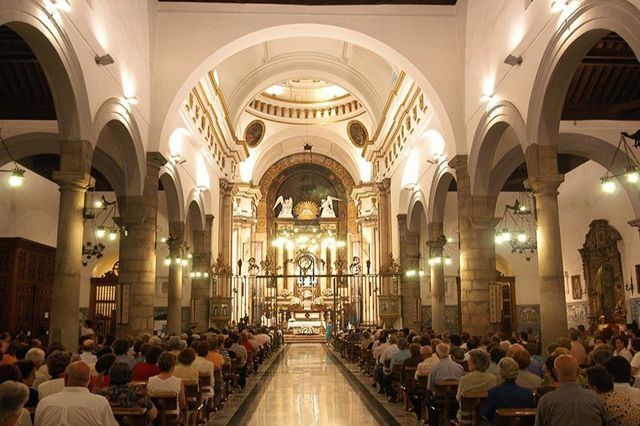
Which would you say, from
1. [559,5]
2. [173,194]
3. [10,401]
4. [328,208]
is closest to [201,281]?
[173,194]

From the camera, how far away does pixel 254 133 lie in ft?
103

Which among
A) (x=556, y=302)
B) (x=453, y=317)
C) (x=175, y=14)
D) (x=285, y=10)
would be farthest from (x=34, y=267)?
(x=556, y=302)

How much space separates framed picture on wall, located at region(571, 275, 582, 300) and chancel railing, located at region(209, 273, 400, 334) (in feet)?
19.1

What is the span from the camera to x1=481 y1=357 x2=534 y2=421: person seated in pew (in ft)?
17.6

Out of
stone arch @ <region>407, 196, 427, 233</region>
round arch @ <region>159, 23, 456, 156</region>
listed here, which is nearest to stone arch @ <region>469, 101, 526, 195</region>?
round arch @ <region>159, 23, 456, 156</region>

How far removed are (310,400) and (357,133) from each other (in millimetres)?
22134

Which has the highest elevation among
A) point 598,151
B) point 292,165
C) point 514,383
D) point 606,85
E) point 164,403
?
point 292,165

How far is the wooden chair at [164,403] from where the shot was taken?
6.12m

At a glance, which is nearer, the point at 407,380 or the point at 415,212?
the point at 407,380

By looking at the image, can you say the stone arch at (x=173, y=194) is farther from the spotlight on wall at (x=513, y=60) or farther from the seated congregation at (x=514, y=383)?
the spotlight on wall at (x=513, y=60)

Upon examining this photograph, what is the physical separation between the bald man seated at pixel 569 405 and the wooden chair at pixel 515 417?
2.88 ft

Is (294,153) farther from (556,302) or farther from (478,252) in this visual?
(556,302)

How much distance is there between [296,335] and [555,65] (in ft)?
69.7

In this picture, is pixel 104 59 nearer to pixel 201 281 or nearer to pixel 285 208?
pixel 201 281
